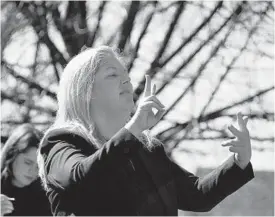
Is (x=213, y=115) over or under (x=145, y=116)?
under

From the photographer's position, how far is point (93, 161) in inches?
64.6

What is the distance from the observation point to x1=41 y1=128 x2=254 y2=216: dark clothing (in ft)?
5.47

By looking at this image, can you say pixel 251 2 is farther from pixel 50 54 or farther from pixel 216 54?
pixel 50 54

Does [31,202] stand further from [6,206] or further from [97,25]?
[97,25]

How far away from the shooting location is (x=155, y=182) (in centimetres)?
185

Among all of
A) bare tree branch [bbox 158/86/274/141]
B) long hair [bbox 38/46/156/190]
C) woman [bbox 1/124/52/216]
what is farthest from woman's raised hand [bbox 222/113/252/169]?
bare tree branch [bbox 158/86/274/141]

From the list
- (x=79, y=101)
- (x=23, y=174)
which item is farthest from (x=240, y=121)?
(x=23, y=174)

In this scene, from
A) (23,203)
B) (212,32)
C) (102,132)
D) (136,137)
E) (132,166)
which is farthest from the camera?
(212,32)

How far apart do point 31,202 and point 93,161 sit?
1.82 m

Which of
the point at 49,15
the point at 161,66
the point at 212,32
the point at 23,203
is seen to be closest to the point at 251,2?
the point at 212,32

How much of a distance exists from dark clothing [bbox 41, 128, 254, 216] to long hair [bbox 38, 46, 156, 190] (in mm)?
55

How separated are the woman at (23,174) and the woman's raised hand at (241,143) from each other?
5.39 ft

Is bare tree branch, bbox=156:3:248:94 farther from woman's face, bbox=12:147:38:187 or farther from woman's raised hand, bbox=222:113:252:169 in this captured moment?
woman's raised hand, bbox=222:113:252:169

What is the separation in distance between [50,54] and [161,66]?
1.29 meters
